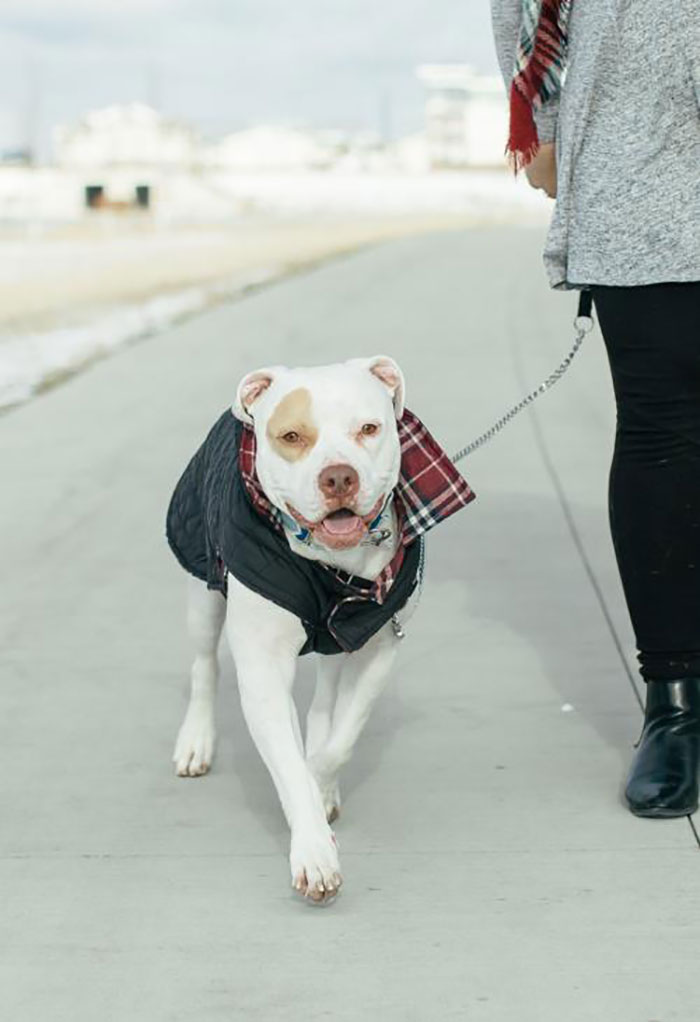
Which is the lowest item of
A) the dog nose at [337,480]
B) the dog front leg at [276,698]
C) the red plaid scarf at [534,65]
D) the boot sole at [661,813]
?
the boot sole at [661,813]

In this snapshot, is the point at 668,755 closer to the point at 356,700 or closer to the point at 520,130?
the point at 356,700

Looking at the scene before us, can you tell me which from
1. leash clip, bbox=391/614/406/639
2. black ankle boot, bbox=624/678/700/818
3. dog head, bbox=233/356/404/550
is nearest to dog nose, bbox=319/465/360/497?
dog head, bbox=233/356/404/550

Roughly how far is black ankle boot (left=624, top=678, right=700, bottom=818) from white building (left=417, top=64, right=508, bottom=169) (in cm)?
14438

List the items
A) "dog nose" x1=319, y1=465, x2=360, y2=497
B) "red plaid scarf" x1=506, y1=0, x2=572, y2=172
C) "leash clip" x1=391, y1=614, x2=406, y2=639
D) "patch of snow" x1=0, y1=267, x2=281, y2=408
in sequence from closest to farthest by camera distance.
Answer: "dog nose" x1=319, y1=465, x2=360, y2=497 < "leash clip" x1=391, y1=614, x2=406, y2=639 < "red plaid scarf" x1=506, y1=0, x2=572, y2=172 < "patch of snow" x1=0, y1=267, x2=281, y2=408

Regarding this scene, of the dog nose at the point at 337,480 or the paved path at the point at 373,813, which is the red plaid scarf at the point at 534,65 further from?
the paved path at the point at 373,813

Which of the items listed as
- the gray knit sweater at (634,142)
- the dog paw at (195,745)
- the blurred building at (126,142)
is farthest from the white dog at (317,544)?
the blurred building at (126,142)

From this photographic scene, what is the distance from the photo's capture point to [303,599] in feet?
11.4

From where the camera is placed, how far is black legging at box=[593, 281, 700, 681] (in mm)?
3754

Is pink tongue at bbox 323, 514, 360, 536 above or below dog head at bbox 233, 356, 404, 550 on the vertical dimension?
below

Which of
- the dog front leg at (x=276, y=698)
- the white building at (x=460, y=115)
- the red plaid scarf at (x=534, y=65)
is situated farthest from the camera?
the white building at (x=460, y=115)

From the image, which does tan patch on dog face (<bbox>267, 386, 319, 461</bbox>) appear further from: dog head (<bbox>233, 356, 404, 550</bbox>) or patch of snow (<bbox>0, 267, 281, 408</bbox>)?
patch of snow (<bbox>0, 267, 281, 408</bbox>)

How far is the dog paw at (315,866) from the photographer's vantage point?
326cm

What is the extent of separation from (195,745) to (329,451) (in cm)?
120

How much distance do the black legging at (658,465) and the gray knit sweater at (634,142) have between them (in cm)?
8
